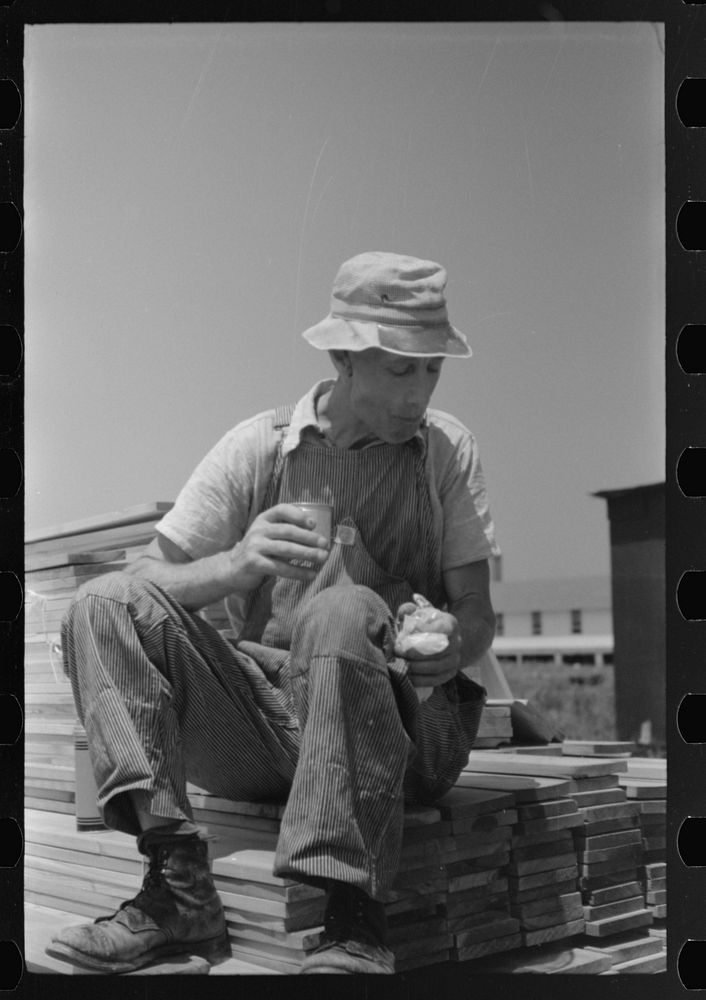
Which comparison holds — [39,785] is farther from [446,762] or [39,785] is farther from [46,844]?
[446,762]

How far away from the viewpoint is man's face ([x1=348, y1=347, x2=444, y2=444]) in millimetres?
3246

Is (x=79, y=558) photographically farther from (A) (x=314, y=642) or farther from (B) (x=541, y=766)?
(B) (x=541, y=766)

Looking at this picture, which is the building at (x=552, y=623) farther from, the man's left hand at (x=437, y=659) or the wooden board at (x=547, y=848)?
the man's left hand at (x=437, y=659)

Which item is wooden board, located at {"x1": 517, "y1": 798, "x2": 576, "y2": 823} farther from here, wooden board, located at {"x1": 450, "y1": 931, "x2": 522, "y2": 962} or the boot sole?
the boot sole

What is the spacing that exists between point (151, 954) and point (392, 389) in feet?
5.05

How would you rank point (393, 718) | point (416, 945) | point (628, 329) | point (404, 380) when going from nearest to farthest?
point (393, 718) → point (416, 945) → point (404, 380) → point (628, 329)

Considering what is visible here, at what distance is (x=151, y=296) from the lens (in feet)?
11.8

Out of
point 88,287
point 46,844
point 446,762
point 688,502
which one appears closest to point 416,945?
point 446,762

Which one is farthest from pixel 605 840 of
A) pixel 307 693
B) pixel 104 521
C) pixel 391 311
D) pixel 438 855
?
pixel 104 521

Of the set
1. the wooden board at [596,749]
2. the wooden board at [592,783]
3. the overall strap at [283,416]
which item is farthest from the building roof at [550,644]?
the overall strap at [283,416]

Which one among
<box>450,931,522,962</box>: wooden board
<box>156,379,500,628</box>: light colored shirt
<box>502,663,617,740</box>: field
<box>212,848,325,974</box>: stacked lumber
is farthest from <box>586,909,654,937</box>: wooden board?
<box>502,663,617,740</box>: field

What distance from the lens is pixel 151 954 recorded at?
8.98 ft

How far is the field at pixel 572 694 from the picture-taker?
24.5 m

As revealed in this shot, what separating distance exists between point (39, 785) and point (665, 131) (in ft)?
9.08
